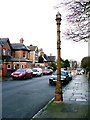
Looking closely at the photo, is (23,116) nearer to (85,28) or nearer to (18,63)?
(85,28)

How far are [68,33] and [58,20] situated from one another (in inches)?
36.9

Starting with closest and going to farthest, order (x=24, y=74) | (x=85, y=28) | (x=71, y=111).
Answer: (x=71, y=111) < (x=85, y=28) < (x=24, y=74)

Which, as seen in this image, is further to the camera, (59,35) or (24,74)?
(24,74)

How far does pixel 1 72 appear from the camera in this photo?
43094mm

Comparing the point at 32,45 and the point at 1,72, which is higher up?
the point at 32,45

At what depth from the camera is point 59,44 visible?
14.9 meters

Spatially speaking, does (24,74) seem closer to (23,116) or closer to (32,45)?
(23,116)

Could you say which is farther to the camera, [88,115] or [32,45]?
[32,45]

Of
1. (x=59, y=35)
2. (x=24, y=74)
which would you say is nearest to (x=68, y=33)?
(x=59, y=35)

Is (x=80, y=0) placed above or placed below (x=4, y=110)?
above

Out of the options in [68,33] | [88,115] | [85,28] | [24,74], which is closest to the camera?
[88,115]

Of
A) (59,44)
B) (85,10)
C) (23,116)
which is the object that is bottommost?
(23,116)

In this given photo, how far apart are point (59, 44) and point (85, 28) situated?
7.69 ft

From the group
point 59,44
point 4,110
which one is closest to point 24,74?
point 59,44
